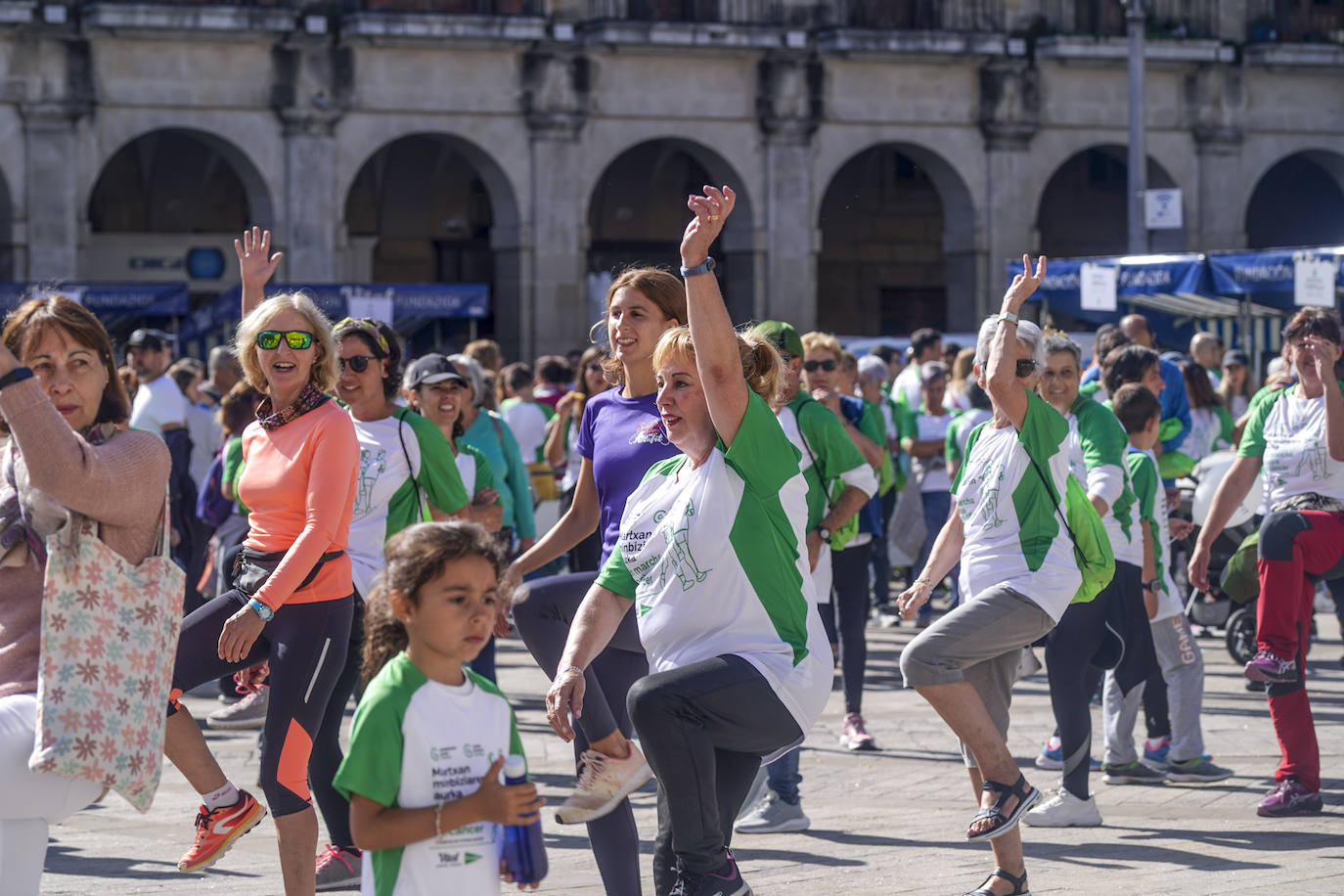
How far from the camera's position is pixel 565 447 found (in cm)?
1448

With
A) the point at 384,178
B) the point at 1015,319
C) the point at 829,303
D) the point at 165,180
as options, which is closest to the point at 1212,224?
the point at 829,303

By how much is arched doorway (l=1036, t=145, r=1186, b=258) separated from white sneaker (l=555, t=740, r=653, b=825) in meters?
33.5

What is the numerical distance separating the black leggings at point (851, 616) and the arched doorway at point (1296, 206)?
27.0m

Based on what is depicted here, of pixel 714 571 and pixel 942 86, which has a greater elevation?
pixel 942 86

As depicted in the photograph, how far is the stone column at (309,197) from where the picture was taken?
28.7 m

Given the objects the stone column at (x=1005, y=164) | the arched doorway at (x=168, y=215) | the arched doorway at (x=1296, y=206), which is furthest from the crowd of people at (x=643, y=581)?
the arched doorway at (x=1296, y=206)

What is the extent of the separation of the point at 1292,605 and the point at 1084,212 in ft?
102

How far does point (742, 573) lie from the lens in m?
5.38

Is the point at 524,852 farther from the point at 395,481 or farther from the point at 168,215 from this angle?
the point at 168,215

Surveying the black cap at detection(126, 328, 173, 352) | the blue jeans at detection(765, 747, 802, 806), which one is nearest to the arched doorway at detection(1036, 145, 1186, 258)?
the black cap at detection(126, 328, 173, 352)

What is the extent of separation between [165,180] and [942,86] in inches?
507

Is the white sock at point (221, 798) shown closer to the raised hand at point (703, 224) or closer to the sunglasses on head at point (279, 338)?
the sunglasses on head at point (279, 338)

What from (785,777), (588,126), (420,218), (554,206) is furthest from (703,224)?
(420,218)

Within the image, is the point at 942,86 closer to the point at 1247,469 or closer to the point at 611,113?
the point at 611,113
